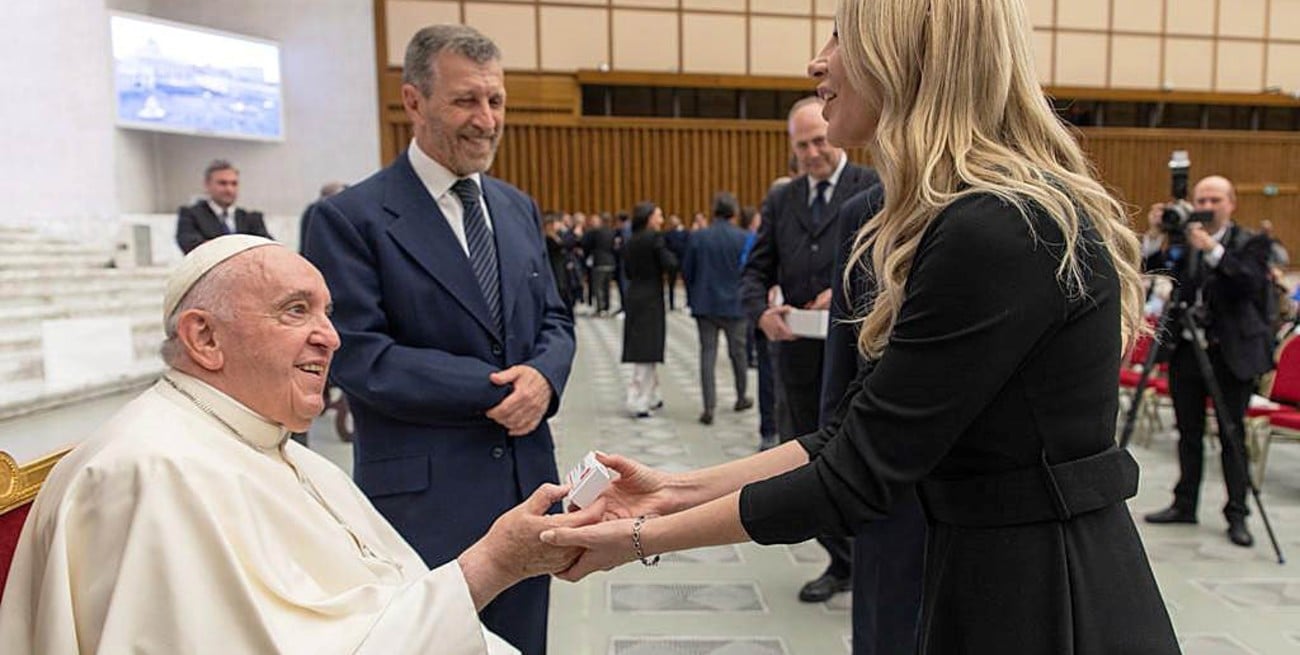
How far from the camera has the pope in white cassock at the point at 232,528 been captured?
1100mm

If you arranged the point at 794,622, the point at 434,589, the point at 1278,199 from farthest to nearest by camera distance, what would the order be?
the point at 1278,199
the point at 794,622
the point at 434,589

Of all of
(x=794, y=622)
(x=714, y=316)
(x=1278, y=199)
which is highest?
(x=1278, y=199)

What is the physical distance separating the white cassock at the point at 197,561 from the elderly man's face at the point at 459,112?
78 centimetres

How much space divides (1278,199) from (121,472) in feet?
75.1

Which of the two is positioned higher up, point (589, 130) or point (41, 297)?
point (589, 130)

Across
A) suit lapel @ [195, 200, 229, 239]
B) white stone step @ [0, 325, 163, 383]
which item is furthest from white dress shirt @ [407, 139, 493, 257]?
suit lapel @ [195, 200, 229, 239]

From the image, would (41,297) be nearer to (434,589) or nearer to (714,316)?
(714,316)

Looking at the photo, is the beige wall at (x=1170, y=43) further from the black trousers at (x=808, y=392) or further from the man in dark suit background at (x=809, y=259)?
the black trousers at (x=808, y=392)

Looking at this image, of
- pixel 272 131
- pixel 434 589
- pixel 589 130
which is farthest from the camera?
pixel 589 130

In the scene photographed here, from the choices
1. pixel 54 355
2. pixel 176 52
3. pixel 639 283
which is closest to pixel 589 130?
pixel 176 52

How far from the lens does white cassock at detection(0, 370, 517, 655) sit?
3.58 feet

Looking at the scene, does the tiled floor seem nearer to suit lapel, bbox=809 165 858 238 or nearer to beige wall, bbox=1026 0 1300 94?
suit lapel, bbox=809 165 858 238

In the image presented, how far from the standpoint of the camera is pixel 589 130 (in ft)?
52.7

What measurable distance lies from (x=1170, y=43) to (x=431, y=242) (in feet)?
63.8
